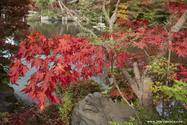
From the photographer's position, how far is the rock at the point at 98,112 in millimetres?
→ 2516

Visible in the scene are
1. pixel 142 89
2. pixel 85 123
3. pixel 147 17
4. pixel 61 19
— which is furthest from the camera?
pixel 61 19

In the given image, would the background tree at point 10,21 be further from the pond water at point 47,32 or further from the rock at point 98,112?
the rock at point 98,112

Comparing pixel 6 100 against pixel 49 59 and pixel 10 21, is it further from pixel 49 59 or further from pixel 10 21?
pixel 49 59

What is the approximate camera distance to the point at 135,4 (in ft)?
41.4

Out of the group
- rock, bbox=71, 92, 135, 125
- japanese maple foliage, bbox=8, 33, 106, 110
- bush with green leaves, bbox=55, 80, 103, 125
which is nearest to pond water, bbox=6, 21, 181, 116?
japanese maple foliage, bbox=8, 33, 106, 110

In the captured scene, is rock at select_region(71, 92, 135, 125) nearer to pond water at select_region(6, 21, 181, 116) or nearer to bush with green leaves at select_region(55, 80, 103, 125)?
→ bush with green leaves at select_region(55, 80, 103, 125)

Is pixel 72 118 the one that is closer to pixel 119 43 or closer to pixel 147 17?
pixel 119 43

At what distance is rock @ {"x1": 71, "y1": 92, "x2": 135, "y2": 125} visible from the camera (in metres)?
2.52

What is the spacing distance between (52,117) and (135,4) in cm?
1257

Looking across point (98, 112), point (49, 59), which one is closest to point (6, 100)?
point (98, 112)

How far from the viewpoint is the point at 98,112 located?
8.79ft

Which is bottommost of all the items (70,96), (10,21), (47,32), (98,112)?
(70,96)

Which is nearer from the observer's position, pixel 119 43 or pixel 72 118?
pixel 119 43

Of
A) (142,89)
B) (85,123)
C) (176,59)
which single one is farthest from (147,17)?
(85,123)
